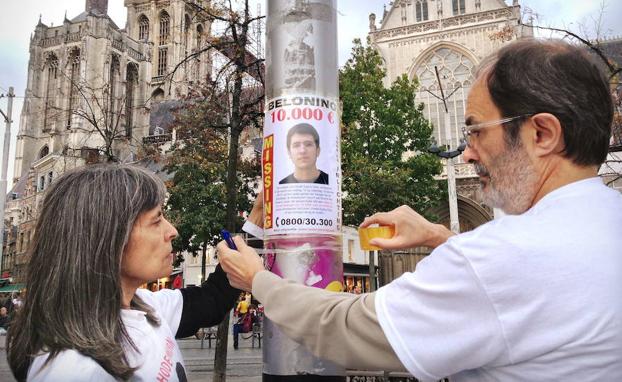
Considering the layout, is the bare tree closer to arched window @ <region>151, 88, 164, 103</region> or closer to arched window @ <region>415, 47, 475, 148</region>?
arched window @ <region>415, 47, 475, 148</region>

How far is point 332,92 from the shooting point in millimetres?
3969

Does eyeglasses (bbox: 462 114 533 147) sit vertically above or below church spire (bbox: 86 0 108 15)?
below

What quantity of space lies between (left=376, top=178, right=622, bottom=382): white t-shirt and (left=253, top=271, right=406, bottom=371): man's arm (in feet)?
0.19

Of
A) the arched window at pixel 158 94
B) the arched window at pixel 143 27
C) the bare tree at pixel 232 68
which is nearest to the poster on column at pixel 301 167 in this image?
the bare tree at pixel 232 68

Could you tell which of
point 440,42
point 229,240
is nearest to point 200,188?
point 440,42

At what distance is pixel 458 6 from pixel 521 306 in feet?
112

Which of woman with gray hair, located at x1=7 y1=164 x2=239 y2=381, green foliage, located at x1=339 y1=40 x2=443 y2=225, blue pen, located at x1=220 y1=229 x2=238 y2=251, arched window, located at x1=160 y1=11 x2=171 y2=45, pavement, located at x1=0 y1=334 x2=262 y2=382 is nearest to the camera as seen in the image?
woman with gray hair, located at x1=7 y1=164 x2=239 y2=381

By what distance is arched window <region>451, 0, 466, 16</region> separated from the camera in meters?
32.0

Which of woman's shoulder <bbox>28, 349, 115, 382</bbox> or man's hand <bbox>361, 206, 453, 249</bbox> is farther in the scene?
man's hand <bbox>361, 206, 453, 249</bbox>

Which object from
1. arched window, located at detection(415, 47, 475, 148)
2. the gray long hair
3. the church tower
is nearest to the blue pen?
the gray long hair

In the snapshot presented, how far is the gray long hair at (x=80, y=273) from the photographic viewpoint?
1.79 m

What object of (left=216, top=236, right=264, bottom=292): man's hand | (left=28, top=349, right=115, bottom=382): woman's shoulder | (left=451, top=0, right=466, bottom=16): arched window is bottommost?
(left=28, top=349, right=115, bottom=382): woman's shoulder

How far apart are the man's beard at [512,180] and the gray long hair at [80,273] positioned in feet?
4.56

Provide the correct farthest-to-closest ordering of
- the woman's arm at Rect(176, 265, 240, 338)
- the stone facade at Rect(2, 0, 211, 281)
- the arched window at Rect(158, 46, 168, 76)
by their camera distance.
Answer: the arched window at Rect(158, 46, 168, 76)
the stone facade at Rect(2, 0, 211, 281)
the woman's arm at Rect(176, 265, 240, 338)
